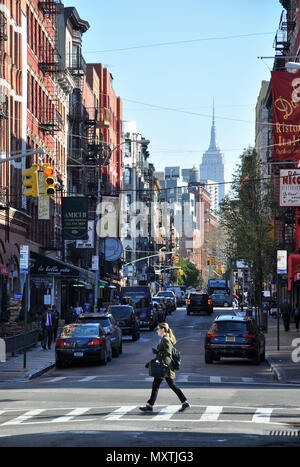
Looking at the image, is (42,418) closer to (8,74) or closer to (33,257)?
(8,74)

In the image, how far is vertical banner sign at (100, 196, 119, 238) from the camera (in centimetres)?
6284

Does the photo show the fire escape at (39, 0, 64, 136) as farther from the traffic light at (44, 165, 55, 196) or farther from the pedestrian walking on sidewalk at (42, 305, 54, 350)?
the traffic light at (44, 165, 55, 196)

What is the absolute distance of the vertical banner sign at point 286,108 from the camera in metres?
35.9

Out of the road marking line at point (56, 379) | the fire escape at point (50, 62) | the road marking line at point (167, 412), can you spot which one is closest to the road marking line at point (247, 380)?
Answer: the road marking line at point (56, 379)

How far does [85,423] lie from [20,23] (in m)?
40.0

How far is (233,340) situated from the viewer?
32.8 m

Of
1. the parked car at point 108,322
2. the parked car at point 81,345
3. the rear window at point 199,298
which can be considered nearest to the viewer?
the parked car at point 81,345

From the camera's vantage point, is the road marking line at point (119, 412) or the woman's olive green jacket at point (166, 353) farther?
the woman's olive green jacket at point (166, 353)

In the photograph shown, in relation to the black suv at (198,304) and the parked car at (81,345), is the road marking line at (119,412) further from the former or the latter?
the black suv at (198,304)

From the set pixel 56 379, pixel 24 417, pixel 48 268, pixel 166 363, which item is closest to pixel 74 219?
pixel 48 268

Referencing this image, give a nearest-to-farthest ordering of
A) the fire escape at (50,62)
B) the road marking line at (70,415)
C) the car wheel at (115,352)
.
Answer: the road marking line at (70,415)
the car wheel at (115,352)
the fire escape at (50,62)

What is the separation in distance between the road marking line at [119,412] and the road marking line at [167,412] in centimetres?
67

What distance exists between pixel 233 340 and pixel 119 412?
15.1m
